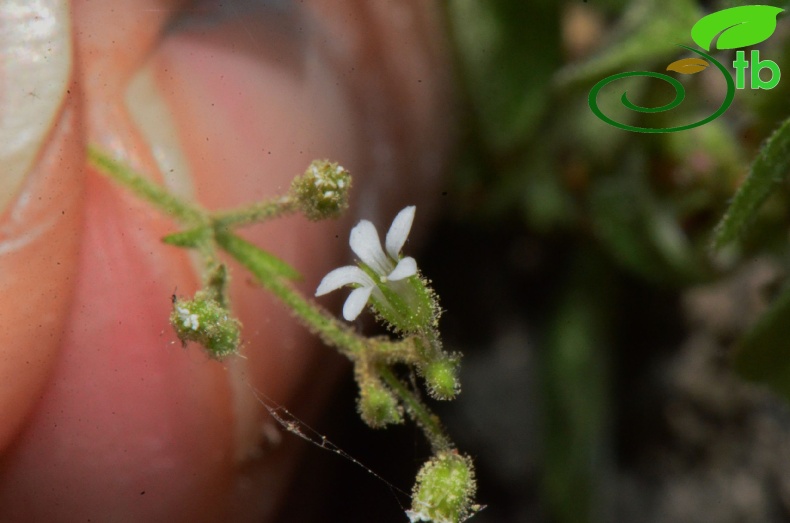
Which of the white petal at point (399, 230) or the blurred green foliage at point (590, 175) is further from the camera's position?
the blurred green foliage at point (590, 175)

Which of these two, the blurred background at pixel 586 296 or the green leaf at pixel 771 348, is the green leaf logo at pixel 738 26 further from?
the green leaf at pixel 771 348

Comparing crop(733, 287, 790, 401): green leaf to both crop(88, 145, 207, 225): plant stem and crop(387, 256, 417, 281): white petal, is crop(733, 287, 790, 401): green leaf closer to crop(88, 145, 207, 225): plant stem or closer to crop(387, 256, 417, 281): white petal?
crop(387, 256, 417, 281): white petal

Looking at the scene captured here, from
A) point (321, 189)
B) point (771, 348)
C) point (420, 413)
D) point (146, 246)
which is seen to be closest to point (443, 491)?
point (420, 413)

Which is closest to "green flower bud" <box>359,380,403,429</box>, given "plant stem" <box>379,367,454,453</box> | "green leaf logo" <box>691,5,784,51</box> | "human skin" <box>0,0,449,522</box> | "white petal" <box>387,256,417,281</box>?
"plant stem" <box>379,367,454,453</box>

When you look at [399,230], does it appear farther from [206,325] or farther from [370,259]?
[206,325]

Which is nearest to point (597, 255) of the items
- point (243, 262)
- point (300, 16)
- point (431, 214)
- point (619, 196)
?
point (619, 196)

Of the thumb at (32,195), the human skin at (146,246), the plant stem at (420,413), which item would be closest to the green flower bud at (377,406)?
the plant stem at (420,413)
